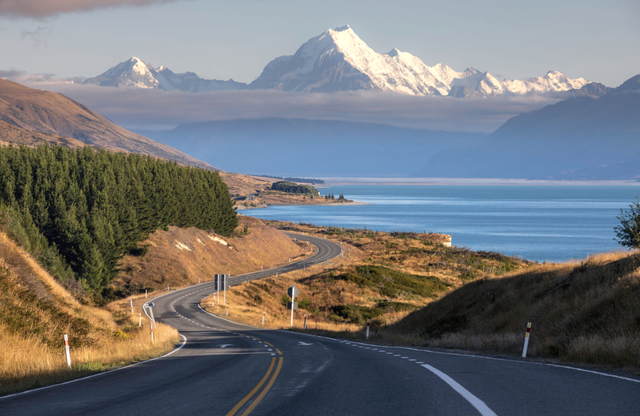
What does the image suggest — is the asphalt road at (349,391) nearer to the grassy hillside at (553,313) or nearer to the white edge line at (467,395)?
the white edge line at (467,395)

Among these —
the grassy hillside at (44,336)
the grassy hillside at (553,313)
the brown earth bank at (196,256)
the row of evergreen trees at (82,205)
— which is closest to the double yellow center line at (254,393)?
the grassy hillside at (44,336)

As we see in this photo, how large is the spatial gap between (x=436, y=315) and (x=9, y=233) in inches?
1043

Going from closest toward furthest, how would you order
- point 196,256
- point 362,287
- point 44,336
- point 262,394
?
point 262,394 < point 44,336 < point 362,287 < point 196,256

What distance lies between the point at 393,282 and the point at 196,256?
33.0 m

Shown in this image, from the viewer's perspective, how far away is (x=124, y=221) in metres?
70.5

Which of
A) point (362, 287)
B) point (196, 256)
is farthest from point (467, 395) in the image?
point (196, 256)

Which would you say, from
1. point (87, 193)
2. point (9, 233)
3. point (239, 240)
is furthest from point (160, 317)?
point (239, 240)

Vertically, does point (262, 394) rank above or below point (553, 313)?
above

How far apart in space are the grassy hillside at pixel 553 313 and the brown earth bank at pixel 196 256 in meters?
47.9

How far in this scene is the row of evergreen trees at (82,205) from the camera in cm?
5709

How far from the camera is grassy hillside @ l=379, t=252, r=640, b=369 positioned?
14.1m

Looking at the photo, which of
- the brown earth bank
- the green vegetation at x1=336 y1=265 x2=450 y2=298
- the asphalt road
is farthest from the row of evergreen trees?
the green vegetation at x1=336 y1=265 x2=450 y2=298

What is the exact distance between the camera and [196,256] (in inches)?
3440

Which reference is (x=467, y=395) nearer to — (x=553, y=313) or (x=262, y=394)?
(x=262, y=394)
